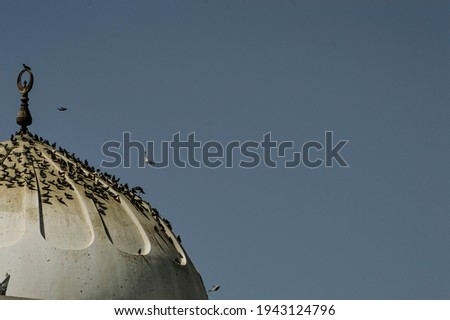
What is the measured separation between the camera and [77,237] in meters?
44.8

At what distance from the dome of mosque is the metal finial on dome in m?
0.52

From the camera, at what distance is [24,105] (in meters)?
48.5

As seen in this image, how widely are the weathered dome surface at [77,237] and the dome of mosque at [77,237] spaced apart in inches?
0.7

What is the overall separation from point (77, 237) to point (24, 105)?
4.73 metres

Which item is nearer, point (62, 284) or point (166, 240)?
point (62, 284)

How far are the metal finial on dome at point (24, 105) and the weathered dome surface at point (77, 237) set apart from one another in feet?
2.09

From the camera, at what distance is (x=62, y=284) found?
145ft

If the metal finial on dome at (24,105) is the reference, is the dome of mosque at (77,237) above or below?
below

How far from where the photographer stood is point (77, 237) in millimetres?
44844

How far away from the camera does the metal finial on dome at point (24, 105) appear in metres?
48.2
